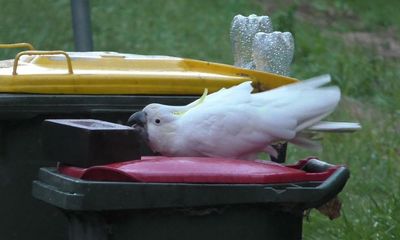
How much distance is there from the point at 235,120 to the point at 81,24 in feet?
8.51

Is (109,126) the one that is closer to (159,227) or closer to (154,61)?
(159,227)

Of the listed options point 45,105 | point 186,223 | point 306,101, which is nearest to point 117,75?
point 45,105

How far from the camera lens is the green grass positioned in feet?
19.6

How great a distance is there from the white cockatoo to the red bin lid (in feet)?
0.53

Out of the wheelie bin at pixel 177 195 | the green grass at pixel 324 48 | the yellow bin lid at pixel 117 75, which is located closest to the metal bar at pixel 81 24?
the green grass at pixel 324 48

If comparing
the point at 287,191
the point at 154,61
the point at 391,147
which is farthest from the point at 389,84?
the point at 287,191

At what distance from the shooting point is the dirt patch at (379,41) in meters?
12.5

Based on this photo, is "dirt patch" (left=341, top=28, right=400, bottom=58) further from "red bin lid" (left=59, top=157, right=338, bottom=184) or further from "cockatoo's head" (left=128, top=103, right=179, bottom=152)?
"red bin lid" (left=59, top=157, right=338, bottom=184)

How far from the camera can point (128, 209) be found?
9.89 ft

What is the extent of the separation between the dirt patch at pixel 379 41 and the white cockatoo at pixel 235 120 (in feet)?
28.7

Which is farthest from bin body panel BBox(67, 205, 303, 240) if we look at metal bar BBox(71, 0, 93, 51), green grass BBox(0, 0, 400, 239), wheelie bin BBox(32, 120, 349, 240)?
metal bar BBox(71, 0, 93, 51)

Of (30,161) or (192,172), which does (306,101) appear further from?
(30,161)

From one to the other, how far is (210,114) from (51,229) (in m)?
0.69

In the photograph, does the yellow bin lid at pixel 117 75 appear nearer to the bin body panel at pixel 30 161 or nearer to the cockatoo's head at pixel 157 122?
the bin body panel at pixel 30 161
